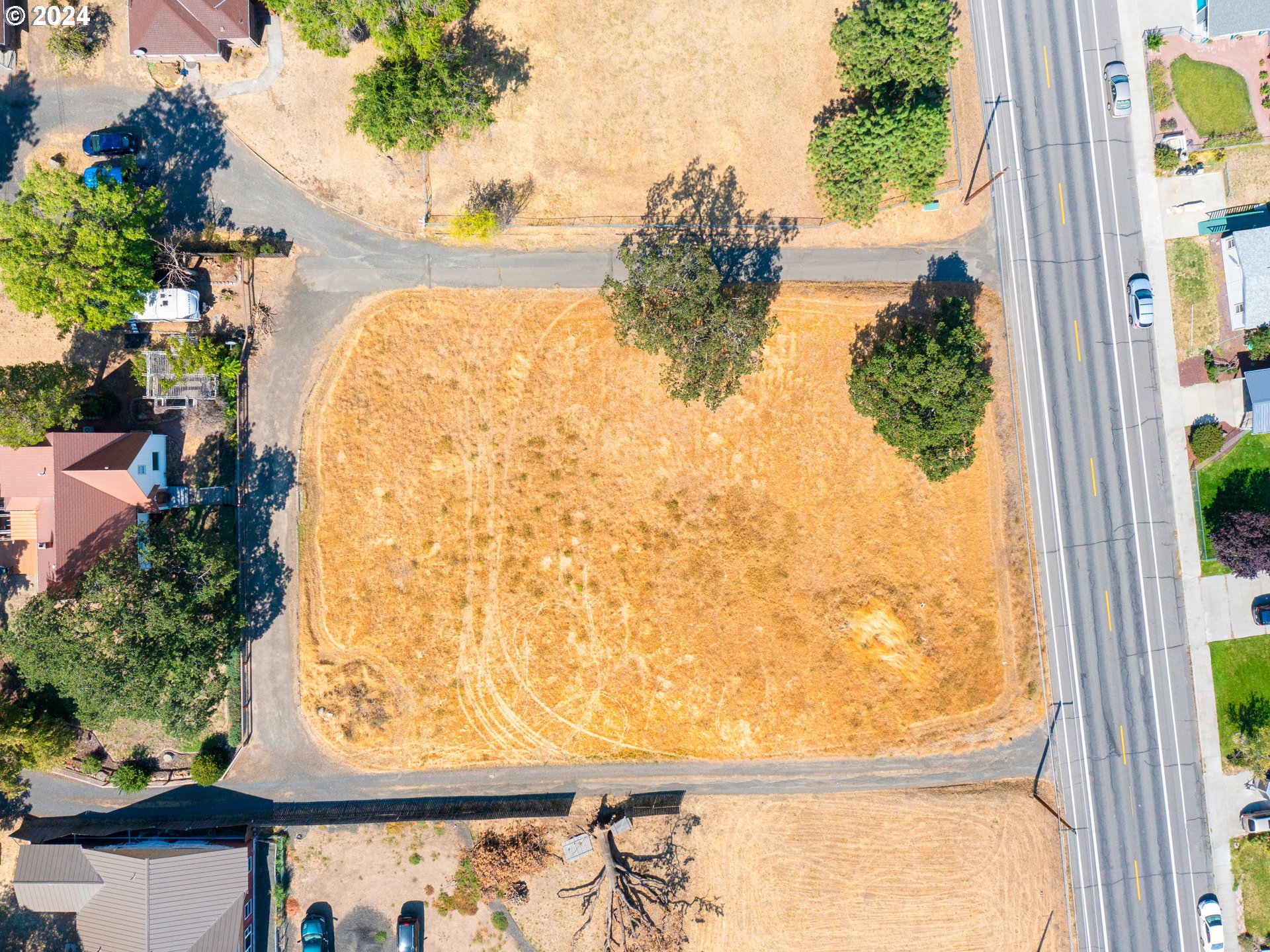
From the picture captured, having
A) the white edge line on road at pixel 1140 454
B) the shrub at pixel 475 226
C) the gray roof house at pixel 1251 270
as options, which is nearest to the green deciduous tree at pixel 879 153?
the white edge line on road at pixel 1140 454

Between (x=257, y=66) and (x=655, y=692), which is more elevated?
(x=257, y=66)

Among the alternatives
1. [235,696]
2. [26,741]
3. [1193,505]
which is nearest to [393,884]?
[235,696]

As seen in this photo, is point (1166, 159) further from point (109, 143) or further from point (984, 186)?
point (109, 143)

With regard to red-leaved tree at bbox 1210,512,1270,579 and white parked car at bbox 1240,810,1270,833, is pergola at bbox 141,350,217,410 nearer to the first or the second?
red-leaved tree at bbox 1210,512,1270,579

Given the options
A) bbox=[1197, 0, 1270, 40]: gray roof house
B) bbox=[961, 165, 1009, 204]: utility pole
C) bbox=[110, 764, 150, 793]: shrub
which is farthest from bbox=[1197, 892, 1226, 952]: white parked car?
bbox=[110, 764, 150, 793]: shrub

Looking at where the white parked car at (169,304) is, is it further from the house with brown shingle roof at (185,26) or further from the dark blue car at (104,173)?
the house with brown shingle roof at (185,26)

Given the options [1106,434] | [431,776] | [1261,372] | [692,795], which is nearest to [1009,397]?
[1106,434]

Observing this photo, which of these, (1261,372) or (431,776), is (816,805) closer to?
(431,776)
